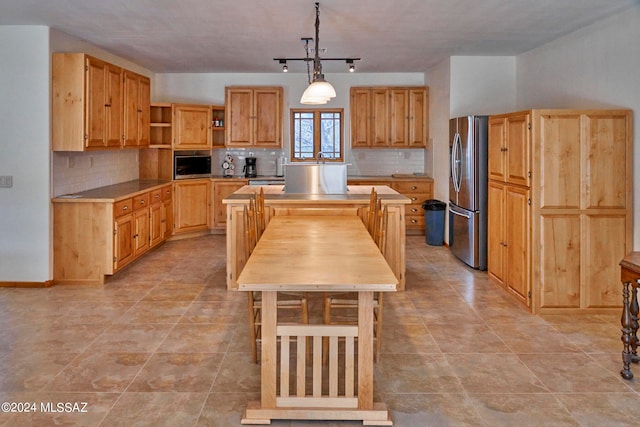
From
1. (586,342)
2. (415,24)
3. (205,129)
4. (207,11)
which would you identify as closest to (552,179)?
(586,342)

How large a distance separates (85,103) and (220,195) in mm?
3186

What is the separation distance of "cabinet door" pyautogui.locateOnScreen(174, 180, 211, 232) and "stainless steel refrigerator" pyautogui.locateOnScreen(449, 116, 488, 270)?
3729mm

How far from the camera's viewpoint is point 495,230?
17.3 ft

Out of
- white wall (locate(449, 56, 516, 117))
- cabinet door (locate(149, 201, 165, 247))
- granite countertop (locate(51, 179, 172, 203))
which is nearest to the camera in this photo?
granite countertop (locate(51, 179, 172, 203))

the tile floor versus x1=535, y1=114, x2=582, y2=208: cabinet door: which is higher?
x1=535, y1=114, x2=582, y2=208: cabinet door

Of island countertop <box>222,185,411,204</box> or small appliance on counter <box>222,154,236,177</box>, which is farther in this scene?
small appliance on counter <box>222,154,236,177</box>

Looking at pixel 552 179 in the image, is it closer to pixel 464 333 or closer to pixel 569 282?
pixel 569 282

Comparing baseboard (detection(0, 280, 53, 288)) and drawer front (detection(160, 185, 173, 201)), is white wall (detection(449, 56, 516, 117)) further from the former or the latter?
baseboard (detection(0, 280, 53, 288))

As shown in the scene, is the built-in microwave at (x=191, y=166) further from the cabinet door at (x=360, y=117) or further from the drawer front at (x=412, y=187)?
the drawer front at (x=412, y=187)

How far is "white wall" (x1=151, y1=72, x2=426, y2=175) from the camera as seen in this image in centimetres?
843

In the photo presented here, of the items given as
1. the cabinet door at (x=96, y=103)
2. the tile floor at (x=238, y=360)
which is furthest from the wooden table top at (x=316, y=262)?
the cabinet door at (x=96, y=103)

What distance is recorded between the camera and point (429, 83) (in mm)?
8070

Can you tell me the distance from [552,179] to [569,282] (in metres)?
0.85

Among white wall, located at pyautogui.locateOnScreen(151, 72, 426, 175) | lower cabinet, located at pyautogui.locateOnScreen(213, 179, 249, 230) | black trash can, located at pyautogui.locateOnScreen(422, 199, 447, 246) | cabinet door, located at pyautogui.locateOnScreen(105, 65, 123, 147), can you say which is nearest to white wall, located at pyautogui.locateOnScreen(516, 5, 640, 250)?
black trash can, located at pyautogui.locateOnScreen(422, 199, 447, 246)
